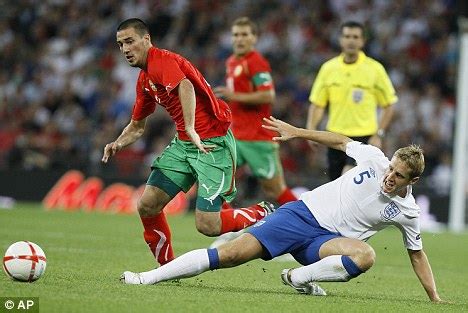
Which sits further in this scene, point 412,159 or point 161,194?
point 161,194

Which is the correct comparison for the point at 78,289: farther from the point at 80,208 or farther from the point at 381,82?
the point at 80,208

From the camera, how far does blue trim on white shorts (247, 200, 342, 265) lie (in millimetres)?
7793

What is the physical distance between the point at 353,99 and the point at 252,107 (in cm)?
122

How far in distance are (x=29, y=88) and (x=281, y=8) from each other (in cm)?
562

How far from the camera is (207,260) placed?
759cm

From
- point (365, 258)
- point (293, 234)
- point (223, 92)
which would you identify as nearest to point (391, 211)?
point (365, 258)

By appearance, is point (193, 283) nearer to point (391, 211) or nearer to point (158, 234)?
point (158, 234)

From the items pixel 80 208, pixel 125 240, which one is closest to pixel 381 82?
pixel 125 240

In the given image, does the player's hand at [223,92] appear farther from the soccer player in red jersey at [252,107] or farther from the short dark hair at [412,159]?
the short dark hair at [412,159]

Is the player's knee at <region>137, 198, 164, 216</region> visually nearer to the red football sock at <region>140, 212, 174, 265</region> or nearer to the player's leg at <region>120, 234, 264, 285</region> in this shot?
the red football sock at <region>140, 212, 174, 265</region>

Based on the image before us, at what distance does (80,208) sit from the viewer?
2011 cm

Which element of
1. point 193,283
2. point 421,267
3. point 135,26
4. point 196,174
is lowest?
point 193,283

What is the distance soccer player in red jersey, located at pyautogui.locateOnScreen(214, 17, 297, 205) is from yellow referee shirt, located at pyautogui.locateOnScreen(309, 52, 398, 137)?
27.2 inches

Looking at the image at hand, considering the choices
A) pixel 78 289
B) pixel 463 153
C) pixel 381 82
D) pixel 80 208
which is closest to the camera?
pixel 78 289
